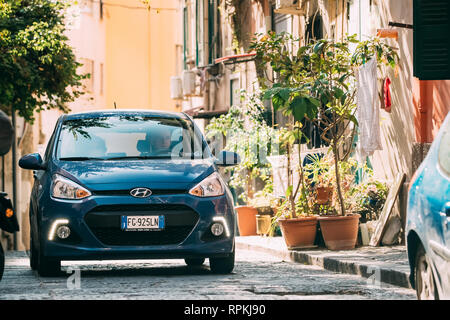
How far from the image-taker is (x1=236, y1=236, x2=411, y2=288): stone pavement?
1075 centimetres

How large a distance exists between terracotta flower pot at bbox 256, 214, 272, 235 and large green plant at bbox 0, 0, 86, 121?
532cm

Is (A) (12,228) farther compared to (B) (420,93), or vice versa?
(B) (420,93)

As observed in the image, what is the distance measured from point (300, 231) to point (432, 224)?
27.9ft

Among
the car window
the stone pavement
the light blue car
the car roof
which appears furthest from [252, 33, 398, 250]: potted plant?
the car window

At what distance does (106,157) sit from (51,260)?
1366 millimetres

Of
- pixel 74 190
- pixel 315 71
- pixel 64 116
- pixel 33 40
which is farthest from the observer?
pixel 33 40

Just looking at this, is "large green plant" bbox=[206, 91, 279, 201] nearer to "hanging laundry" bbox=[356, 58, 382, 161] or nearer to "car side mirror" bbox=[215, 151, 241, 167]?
"hanging laundry" bbox=[356, 58, 382, 161]

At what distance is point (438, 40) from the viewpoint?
13.2m

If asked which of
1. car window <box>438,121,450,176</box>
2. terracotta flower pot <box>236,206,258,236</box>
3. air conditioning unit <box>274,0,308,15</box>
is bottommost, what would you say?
terracotta flower pot <box>236,206,258,236</box>

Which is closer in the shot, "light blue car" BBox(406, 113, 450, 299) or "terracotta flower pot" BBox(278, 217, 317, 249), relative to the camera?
"light blue car" BBox(406, 113, 450, 299)

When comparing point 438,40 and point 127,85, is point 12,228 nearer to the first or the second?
point 438,40

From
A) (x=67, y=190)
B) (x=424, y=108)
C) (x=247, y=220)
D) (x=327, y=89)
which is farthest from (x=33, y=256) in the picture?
(x=247, y=220)
